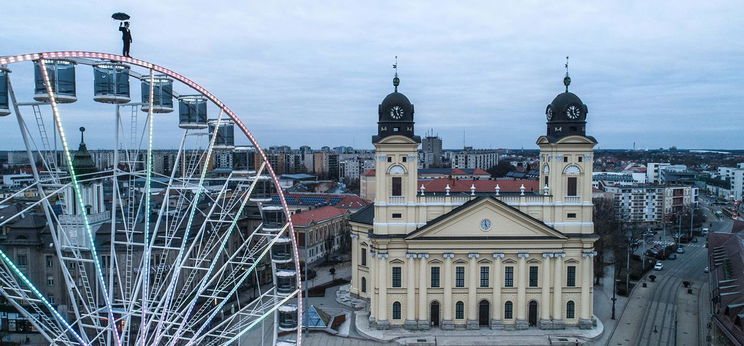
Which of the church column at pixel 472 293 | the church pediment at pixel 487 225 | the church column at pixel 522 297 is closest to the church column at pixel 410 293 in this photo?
the church pediment at pixel 487 225

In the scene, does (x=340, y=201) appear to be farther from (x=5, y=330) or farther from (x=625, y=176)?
(x=625, y=176)

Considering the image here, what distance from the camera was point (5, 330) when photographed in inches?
1821

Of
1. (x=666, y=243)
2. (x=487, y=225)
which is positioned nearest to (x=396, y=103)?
(x=487, y=225)

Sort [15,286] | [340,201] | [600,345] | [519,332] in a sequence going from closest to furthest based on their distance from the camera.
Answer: [15,286] → [600,345] → [519,332] → [340,201]

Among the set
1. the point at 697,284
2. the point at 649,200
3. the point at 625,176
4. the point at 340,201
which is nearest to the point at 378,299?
the point at 697,284

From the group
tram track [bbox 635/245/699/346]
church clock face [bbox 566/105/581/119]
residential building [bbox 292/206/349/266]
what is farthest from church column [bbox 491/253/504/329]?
residential building [bbox 292/206/349/266]

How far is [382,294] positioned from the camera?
48.5 meters

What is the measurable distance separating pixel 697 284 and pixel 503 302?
99.4ft

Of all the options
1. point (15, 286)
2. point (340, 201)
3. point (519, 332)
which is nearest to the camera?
point (15, 286)

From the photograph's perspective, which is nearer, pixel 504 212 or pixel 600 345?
pixel 600 345

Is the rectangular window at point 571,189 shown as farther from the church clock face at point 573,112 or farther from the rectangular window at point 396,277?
the rectangular window at point 396,277

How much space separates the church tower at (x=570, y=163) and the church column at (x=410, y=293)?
40.5 feet

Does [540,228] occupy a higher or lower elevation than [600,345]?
higher

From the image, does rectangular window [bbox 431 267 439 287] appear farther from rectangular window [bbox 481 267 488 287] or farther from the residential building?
the residential building
